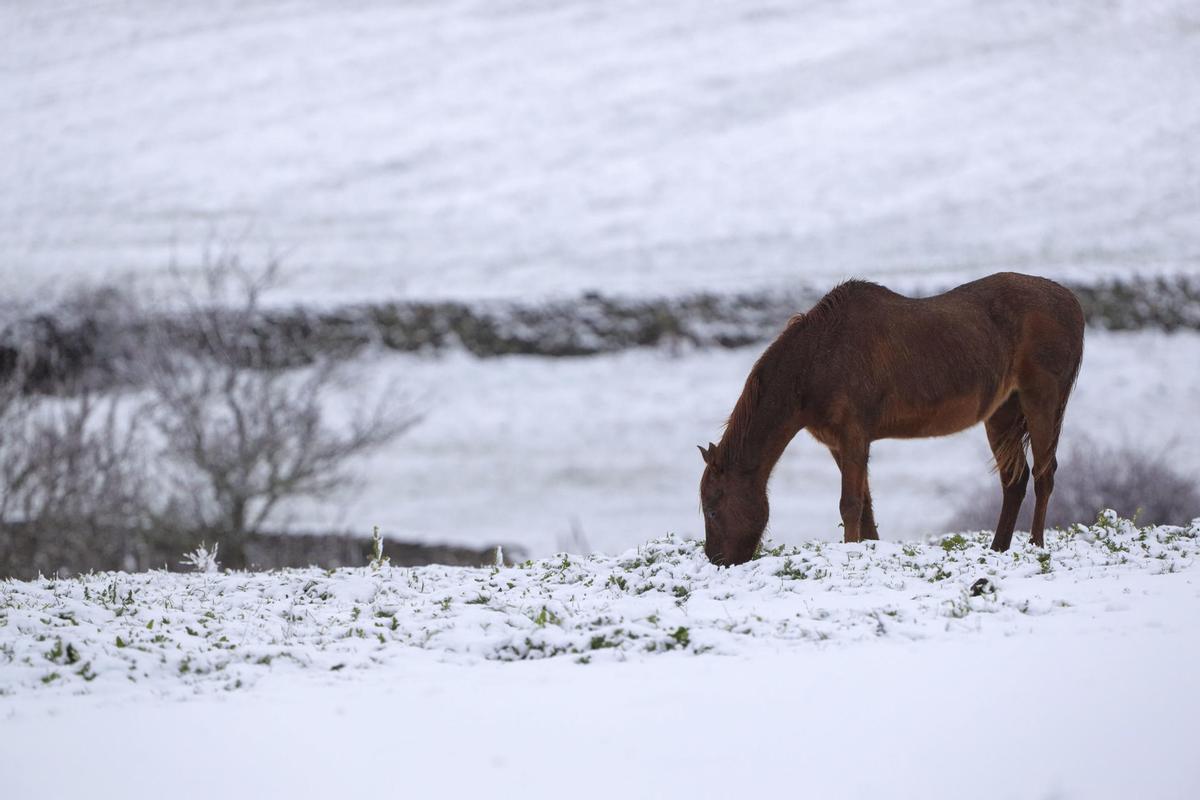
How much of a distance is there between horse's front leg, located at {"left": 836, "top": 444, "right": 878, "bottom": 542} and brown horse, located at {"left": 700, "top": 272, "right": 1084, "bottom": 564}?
11 millimetres

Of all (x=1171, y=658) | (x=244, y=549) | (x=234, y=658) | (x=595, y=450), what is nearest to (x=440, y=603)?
(x=234, y=658)

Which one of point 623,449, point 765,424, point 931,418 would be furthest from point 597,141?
point 765,424

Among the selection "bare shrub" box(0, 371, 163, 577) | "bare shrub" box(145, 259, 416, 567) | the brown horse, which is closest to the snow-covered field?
the brown horse

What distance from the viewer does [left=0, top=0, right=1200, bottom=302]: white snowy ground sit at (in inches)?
1786

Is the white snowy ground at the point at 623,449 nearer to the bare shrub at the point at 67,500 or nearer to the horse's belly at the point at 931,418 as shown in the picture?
the bare shrub at the point at 67,500

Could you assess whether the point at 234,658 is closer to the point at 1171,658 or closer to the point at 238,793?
the point at 238,793

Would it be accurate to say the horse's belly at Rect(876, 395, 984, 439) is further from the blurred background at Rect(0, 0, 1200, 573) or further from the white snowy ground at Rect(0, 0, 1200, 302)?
the white snowy ground at Rect(0, 0, 1200, 302)

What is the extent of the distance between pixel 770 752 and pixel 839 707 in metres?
0.59

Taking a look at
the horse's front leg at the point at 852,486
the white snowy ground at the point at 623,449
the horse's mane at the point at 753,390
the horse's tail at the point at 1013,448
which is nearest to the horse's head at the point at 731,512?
the horse's mane at the point at 753,390

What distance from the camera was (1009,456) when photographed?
10.6 meters

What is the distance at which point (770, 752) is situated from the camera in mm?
5438

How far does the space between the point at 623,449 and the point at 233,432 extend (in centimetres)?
1321

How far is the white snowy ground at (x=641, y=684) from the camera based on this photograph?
17.3 ft

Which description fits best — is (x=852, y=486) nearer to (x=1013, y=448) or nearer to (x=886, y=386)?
(x=886, y=386)
